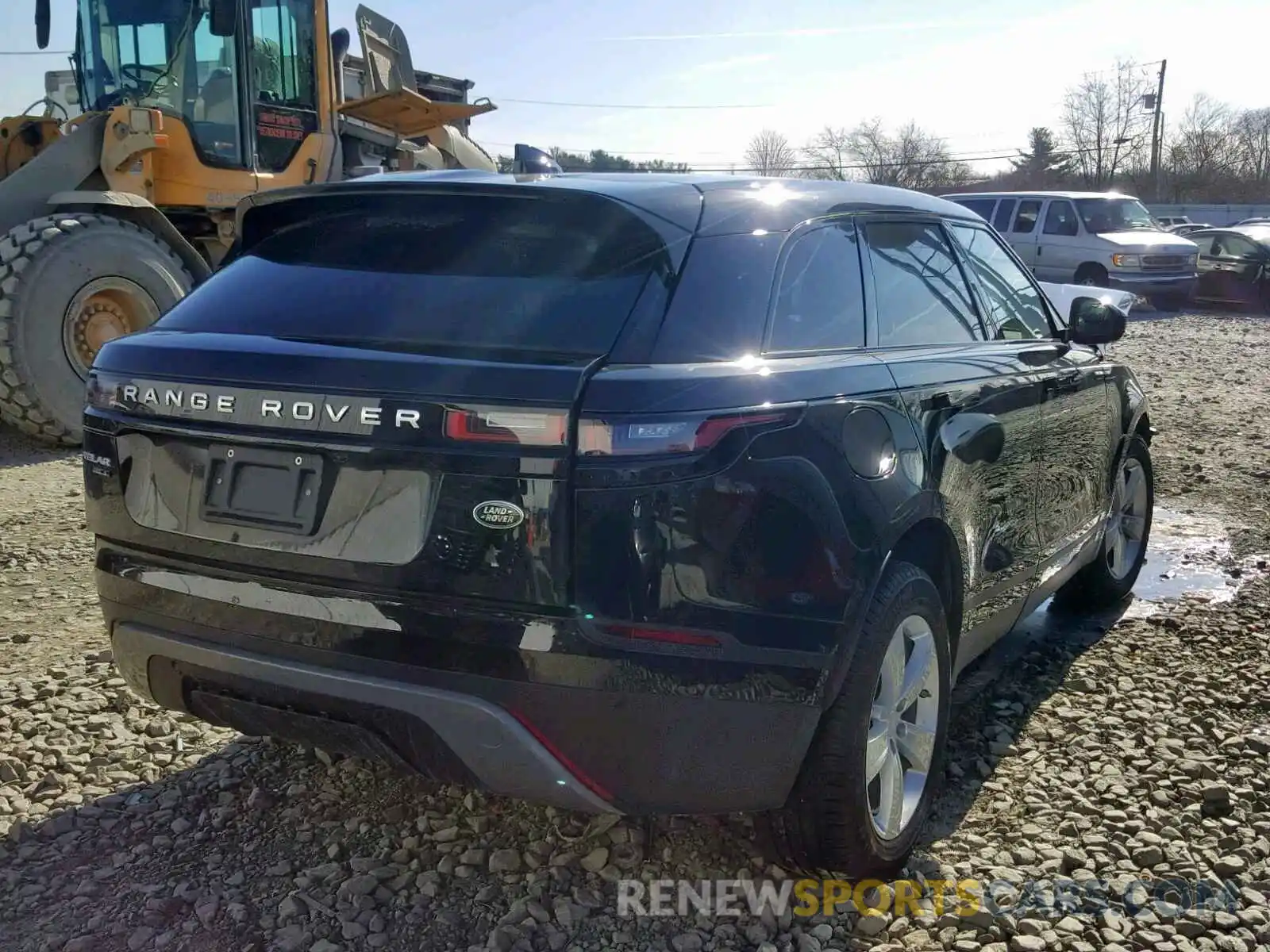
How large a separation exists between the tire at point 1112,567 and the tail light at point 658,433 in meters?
2.97

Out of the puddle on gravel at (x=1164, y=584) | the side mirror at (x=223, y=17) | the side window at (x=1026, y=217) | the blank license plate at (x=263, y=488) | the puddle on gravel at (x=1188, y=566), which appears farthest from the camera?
the side window at (x=1026, y=217)

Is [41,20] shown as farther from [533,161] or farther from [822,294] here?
[822,294]

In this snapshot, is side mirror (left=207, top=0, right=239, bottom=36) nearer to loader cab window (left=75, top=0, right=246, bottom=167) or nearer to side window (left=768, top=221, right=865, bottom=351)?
loader cab window (left=75, top=0, right=246, bottom=167)

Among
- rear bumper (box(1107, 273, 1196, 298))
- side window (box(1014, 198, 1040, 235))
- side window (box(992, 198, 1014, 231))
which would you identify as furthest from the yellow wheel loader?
rear bumper (box(1107, 273, 1196, 298))

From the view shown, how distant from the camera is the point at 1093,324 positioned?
451 cm

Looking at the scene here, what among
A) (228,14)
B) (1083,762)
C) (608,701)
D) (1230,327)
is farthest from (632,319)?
(1230,327)

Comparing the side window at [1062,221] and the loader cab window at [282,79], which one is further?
the side window at [1062,221]

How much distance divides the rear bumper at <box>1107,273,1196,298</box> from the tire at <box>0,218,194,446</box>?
15.4 meters

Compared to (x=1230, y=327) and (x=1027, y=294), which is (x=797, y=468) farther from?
(x=1230, y=327)

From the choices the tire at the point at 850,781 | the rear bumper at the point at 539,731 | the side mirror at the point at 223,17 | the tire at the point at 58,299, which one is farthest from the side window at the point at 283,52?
the tire at the point at 850,781

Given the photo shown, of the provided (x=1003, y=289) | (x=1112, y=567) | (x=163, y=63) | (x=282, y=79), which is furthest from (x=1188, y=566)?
(x=163, y=63)

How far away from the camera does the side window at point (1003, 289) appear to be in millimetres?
3986

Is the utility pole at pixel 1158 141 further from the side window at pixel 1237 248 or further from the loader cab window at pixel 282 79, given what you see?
the loader cab window at pixel 282 79

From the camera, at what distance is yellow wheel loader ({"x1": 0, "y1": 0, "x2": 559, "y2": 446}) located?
7.61m
